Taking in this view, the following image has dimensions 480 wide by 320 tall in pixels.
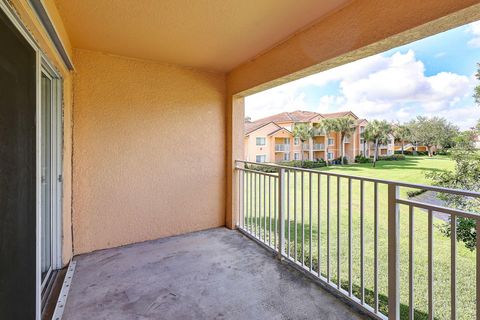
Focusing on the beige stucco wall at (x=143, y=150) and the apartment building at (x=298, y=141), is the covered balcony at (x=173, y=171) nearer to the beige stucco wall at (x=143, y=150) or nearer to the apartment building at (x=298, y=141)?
the beige stucco wall at (x=143, y=150)

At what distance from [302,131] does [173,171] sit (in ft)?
44.6

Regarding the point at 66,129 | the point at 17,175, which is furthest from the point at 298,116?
the point at 17,175

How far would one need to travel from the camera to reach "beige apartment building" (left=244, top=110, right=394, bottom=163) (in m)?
12.6

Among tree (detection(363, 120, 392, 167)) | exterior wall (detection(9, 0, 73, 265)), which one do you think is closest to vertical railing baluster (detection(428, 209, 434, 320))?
exterior wall (detection(9, 0, 73, 265))

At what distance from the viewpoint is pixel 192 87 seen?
3.36 meters

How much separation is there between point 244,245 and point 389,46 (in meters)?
2.53

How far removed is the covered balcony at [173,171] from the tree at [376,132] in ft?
30.2

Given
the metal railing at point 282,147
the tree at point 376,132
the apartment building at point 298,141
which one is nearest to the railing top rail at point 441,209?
the tree at point 376,132

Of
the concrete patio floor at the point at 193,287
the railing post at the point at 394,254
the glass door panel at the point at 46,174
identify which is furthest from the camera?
the glass door panel at the point at 46,174

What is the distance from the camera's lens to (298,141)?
15.9 metres

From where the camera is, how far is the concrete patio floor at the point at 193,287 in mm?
1775

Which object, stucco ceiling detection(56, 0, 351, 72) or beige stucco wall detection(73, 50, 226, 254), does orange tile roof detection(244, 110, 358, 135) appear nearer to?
beige stucco wall detection(73, 50, 226, 254)

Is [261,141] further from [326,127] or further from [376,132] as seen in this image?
[376,132]

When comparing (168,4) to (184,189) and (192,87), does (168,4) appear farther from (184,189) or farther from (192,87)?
(184,189)
